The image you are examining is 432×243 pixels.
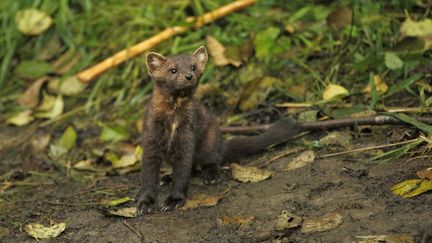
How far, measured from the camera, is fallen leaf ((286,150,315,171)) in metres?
5.10

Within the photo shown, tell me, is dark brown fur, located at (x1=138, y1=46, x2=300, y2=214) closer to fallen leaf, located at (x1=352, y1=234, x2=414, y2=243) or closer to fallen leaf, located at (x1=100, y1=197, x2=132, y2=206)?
fallen leaf, located at (x1=100, y1=197, x2=132, y2=206)

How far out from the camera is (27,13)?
785 centimetres

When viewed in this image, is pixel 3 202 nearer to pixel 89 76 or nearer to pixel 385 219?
pixel 89 76

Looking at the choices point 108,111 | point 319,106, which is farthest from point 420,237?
point 108,111

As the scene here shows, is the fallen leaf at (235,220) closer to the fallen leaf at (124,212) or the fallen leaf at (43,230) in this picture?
the fallen leaf at (124,212)

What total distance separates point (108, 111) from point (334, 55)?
96.5 inches

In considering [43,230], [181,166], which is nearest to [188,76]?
[181,166]

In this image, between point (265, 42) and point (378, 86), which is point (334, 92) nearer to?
point (378, 86)

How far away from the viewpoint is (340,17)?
22.4ft

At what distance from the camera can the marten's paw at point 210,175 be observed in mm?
5250

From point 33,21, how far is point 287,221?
485cm

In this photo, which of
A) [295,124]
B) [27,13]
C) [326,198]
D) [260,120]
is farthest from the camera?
[27,13]

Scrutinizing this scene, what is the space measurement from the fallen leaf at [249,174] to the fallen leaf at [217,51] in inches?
68.0

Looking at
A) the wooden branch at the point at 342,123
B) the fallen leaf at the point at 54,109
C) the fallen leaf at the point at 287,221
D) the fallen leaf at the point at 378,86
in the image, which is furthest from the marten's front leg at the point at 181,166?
the fallen leaf at the point at 54,109
